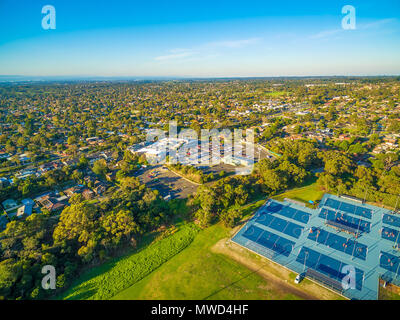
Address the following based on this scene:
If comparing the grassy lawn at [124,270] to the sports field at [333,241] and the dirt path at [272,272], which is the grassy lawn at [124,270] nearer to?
the dirt path at [272,272]

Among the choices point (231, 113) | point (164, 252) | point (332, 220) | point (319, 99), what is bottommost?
point (164, 252)

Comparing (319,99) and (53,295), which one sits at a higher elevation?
(319,99)

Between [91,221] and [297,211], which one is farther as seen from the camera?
[297,211]

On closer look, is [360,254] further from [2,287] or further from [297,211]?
[2,287]

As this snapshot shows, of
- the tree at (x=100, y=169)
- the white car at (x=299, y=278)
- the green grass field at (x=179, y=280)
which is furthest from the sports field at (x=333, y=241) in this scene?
the tree at (x=100, y=169)

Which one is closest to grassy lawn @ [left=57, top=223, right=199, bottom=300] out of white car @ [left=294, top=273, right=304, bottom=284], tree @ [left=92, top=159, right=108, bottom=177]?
white car @ [left=294, top=273, right=304, bottom=284]

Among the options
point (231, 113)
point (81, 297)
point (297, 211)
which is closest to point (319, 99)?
point (231, 113)

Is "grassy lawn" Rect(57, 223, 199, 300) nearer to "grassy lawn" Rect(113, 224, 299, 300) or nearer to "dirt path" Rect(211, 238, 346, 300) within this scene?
"grassy lawn" Rect(113, 224, 299, 300)
